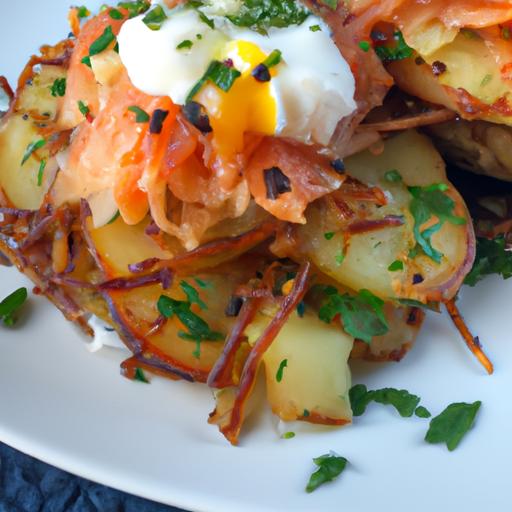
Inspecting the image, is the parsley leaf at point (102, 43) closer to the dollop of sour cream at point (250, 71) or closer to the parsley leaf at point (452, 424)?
the dollop of sour cream at point (250, 71)

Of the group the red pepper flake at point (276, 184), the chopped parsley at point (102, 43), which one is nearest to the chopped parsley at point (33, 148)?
the chopped parsley at point (102, 43)

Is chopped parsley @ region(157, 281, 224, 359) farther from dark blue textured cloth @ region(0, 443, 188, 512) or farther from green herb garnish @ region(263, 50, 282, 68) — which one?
green herb garnish @ region(263, 50, 282, 68)

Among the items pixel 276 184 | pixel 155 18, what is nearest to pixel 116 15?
pixel 155 18

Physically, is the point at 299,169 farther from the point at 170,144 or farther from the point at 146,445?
the point at 146,445

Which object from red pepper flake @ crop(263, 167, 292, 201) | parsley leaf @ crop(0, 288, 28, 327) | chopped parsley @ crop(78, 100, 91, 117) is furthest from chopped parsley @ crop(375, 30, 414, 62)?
parsley leaf @ crop(0, 288, 28, 327)

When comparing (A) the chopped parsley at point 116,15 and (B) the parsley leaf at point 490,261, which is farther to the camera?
(B) the parsley leaf at point 490,261

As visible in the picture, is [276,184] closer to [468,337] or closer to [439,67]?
[439,67]
